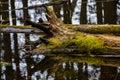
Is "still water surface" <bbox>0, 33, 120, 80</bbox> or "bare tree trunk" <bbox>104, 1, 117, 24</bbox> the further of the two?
"bare tree trunk" <bbox>104, 1, 117, 24</bbox>

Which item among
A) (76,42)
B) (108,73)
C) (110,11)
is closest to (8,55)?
(76,42)

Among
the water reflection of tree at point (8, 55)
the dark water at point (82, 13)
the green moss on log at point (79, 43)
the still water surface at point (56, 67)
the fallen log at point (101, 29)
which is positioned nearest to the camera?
the still water surface at point (56, 67)

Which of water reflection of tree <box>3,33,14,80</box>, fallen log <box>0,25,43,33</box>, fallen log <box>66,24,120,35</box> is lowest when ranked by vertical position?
water reflection of tree <box>3,33,14,80</box>

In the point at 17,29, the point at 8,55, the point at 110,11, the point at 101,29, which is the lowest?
the point at 8,55

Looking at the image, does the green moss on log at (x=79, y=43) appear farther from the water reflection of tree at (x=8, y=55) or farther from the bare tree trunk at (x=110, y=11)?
the bare tree trunk at (x=110, y=11)

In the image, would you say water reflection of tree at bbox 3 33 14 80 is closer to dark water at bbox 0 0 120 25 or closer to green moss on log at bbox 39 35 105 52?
green moss on log at bbox 39 35 105 52

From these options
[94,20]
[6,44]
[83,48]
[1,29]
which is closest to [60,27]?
[83,48]

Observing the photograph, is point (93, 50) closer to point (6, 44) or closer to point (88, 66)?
point (88, 66)

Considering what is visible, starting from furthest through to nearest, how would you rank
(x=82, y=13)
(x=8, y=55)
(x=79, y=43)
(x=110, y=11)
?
(x=82, y=13) → (x=110, y=11) → (x=8, y=55) → (x=79, y=43)

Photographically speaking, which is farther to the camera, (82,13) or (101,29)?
(82,13)

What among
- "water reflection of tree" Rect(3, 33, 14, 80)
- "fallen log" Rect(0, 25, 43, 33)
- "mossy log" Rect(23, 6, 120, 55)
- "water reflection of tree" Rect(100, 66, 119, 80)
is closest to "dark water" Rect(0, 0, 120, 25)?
"fallen log" Rect(0, 25, 43, 33)

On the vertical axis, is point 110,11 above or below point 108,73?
above

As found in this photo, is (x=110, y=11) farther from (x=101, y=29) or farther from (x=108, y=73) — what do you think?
(x=108, y=73)

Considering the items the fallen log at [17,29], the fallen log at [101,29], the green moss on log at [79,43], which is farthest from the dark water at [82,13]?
the green moss on log at [79,43]
